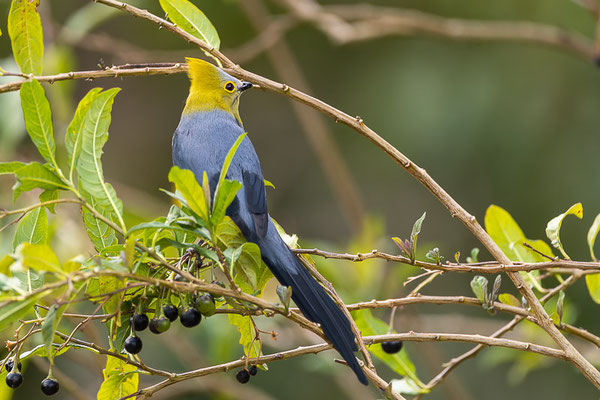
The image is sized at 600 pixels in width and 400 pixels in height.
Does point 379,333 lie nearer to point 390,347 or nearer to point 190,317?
point 390,347

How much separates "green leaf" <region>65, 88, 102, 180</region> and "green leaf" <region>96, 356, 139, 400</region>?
18.9 inches

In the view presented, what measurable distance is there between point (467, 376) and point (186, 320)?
4.57 meters

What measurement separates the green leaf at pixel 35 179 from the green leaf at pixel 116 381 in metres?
0.47

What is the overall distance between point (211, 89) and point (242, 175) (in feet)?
2.39

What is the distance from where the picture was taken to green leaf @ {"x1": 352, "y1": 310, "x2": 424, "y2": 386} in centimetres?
201

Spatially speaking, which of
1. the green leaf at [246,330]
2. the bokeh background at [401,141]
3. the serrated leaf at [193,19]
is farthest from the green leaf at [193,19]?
the bokeh background at [401,141]

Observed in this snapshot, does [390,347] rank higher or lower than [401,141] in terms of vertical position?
higher

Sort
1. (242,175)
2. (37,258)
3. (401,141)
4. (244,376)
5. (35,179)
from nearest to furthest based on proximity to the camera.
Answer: (37,258), (35,179), (244,376), (242,175), (401,141)

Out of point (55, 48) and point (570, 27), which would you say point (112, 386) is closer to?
point (55, 48)

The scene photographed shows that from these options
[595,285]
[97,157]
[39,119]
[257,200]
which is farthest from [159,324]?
[595,285]

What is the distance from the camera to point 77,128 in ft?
4.80

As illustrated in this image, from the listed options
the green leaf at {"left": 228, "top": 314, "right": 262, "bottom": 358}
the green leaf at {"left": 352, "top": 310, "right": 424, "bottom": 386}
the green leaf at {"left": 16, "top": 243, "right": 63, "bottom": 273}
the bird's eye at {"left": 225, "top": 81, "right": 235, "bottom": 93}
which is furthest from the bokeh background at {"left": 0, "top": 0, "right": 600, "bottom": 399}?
the green leaf at {"left": 16, "top": 243, "right": 63, "bottom": 273}

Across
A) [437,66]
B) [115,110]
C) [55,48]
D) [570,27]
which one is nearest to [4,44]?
[115,110]

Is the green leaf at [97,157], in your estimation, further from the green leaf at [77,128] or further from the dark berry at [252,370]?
→ the dark berry at [252,370]
